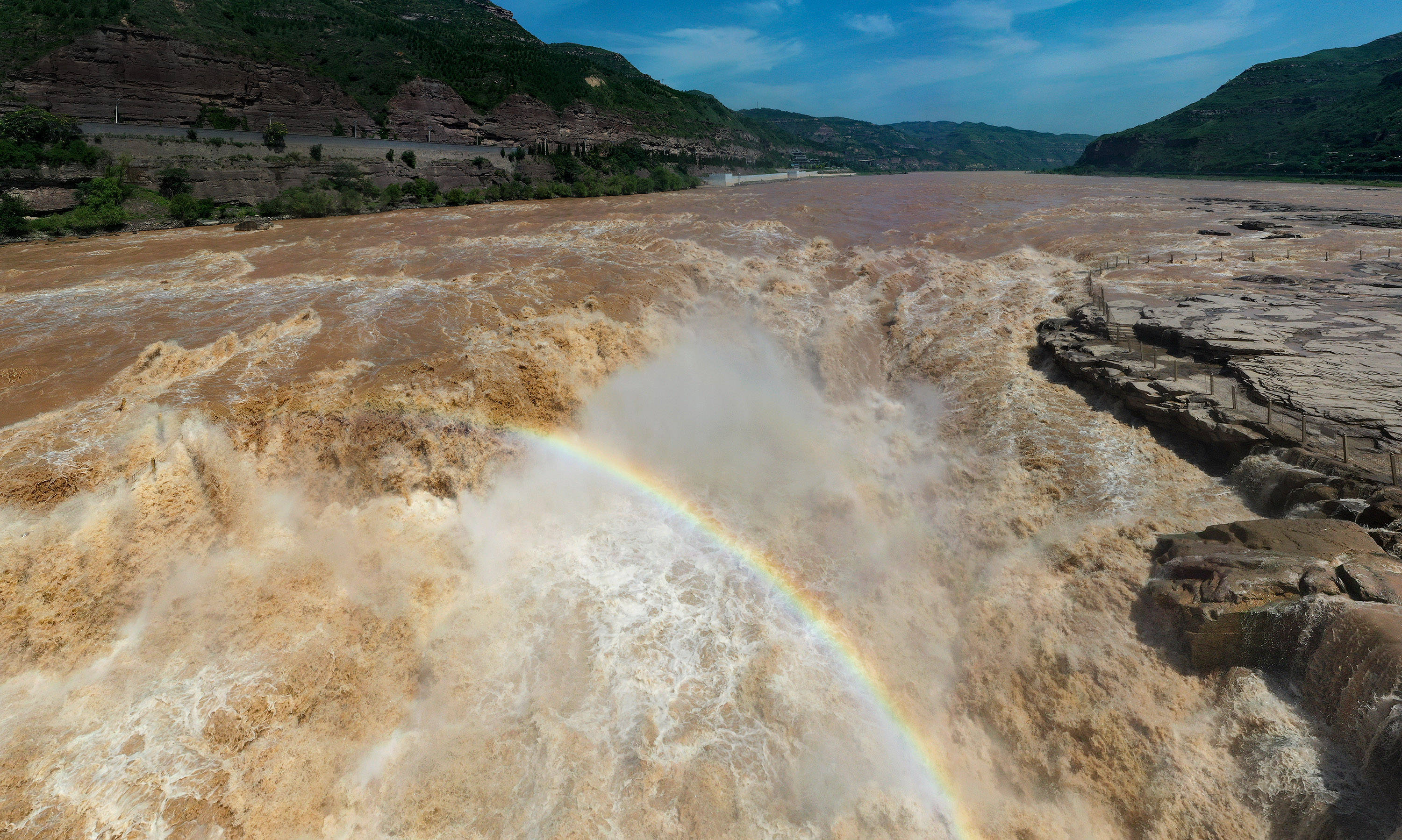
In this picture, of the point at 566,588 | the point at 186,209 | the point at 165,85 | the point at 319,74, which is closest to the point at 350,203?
the point at 186,209

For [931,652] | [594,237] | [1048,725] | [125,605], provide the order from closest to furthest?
[1048,725] → [125,605] → [931,652] → [594,237]

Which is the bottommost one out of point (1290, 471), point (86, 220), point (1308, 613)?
point (1308, 613)

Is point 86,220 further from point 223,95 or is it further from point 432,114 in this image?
point 432,114

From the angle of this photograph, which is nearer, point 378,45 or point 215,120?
point 215,120

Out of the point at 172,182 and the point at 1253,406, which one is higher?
the point at 172,182

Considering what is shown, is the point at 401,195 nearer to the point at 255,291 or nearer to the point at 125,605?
the point at 255,291

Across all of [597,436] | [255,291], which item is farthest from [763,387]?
[255,291]
